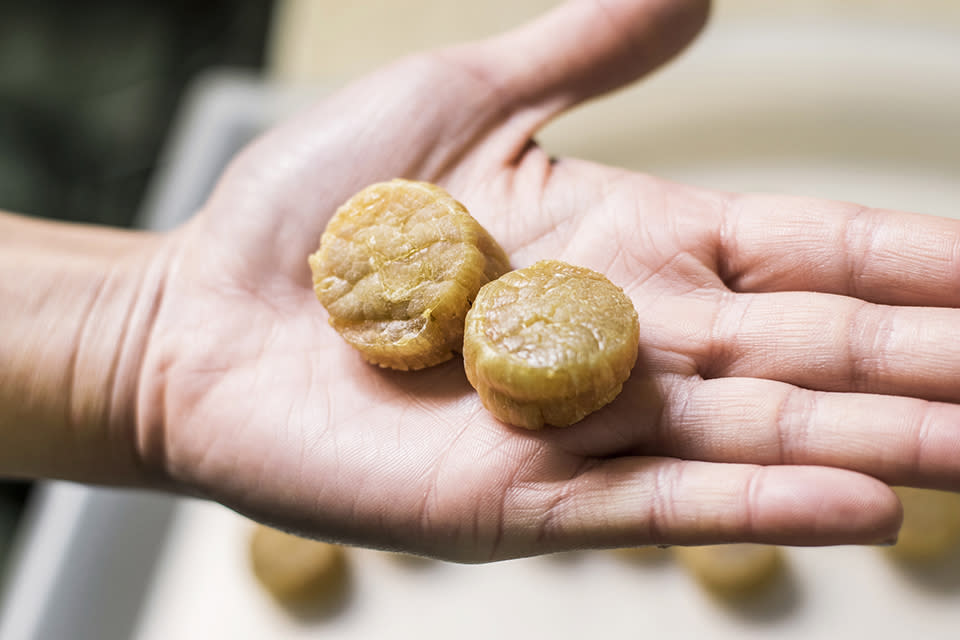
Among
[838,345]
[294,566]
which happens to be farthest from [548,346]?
[294,566]

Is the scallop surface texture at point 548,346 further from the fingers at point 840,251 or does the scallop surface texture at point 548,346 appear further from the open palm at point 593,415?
the fingers at point 840,251

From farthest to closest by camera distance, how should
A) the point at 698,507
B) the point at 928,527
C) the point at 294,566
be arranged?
the point at 294,566
the point at 928,527
the point at 698,507

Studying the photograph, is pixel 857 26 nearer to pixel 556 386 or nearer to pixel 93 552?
pixel 556 386

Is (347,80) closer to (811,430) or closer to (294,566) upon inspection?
(294,566)

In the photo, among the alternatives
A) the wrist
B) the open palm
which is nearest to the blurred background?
the wrist

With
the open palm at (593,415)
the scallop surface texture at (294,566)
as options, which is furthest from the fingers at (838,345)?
the scallop surface texture at (294,566)

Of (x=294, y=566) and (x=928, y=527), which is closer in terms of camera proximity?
(x=928, y=527)

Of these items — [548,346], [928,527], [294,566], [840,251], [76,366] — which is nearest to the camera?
[548,346]
